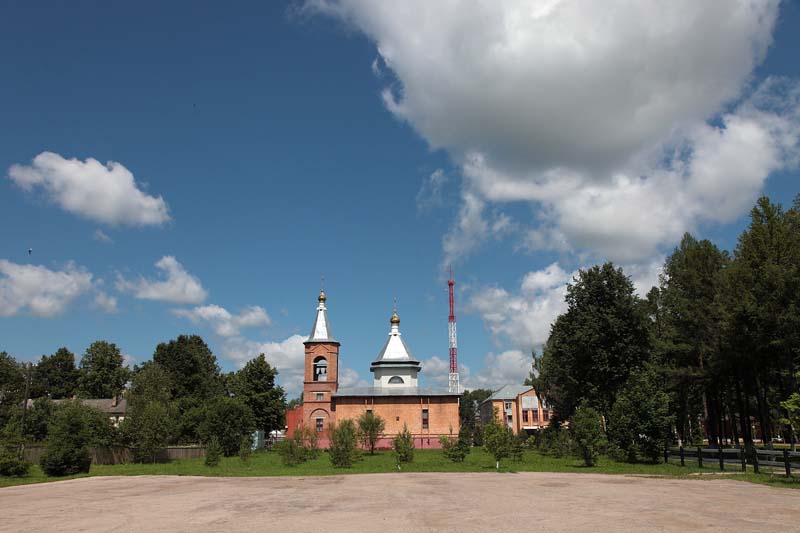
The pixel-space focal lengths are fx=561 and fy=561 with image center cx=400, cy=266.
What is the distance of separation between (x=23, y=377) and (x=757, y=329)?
84.0 m

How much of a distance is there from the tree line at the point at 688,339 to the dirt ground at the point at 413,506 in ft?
28.5

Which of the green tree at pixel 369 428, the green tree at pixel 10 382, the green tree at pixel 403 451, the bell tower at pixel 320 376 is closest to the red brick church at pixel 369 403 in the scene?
the bell tower at pixel 320 376

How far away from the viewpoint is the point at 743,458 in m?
23.6

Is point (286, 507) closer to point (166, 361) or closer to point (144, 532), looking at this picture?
point (144, 532)

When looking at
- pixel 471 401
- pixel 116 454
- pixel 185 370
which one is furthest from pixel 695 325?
pixel 471 401

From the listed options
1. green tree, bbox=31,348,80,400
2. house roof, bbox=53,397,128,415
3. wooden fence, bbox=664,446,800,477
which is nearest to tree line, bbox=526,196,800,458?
wooden fence, bbox=664,446,800,477

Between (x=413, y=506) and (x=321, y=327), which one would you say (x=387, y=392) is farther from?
(x=413, y=506)

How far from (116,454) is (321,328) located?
22.2 metres

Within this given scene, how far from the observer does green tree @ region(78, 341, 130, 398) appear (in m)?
78.7

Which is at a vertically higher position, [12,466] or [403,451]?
[403,451]

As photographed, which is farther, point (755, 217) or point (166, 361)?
point (166, 361)

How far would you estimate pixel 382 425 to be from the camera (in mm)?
47375

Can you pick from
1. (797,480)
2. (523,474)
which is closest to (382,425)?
(523,474)

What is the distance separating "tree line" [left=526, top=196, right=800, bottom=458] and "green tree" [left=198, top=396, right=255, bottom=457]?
25593 millimetres
